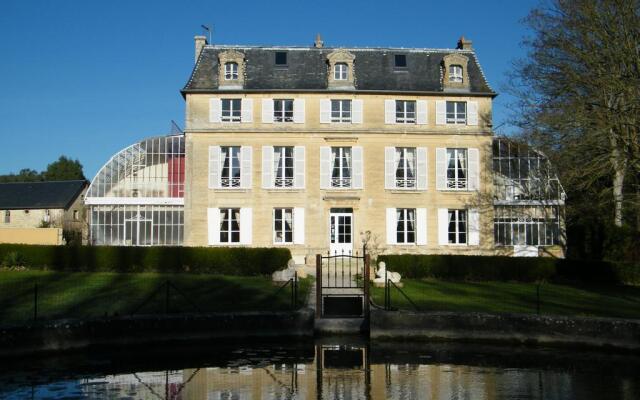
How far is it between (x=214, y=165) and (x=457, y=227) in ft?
37.8

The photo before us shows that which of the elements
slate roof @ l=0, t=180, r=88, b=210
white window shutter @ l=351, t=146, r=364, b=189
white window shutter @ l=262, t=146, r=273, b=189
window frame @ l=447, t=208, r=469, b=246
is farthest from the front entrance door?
slate roof @ l=0, t=180, r=88, b=210

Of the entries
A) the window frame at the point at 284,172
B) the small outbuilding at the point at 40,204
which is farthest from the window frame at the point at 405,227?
the small outbuilding at the point at 40,204

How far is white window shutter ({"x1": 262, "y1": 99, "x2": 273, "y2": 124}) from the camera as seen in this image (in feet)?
92.3

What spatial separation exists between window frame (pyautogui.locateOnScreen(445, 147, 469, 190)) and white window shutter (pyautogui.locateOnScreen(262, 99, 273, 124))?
832 centimetres

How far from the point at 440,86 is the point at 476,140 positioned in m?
3.06

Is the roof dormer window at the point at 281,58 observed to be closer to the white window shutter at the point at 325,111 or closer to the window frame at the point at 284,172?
the white window shutter at the point at 325,111

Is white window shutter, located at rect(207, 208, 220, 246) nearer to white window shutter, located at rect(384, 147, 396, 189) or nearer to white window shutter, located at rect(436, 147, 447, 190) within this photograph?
white window shutter, located at rect(384, 147, 396, 189)

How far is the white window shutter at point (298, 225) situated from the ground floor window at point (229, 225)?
2561 mm

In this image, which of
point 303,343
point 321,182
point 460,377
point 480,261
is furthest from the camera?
point 321,182

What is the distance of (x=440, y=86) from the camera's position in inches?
1134

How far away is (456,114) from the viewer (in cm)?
2870

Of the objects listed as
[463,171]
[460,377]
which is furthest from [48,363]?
[463,171]

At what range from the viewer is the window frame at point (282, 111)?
2825 cm

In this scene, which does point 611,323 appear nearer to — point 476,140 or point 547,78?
point 547,78
